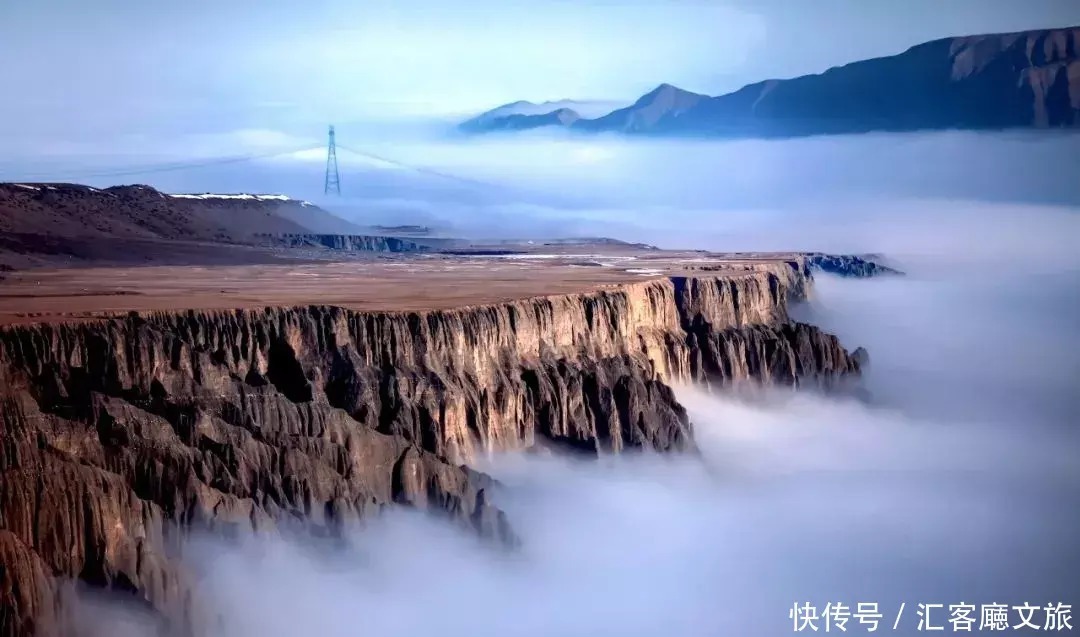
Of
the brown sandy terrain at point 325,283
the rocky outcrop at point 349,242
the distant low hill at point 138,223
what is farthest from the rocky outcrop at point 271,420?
the rocky outcrop at point 349,242

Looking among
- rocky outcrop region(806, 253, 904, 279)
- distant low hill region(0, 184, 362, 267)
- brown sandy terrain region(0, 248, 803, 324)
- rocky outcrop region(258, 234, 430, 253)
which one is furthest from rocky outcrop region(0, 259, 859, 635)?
rocky outcrop region(258, 234, 430, 253)

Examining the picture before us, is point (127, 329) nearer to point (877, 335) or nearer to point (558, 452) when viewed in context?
point (558, 452)

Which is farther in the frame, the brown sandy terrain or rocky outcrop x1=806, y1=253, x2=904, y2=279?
rocky outcrop x1=806, y1=253, x2=904, y2=279

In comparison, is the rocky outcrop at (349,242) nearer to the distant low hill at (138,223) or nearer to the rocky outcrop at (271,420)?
the distant low hill at (138,223)

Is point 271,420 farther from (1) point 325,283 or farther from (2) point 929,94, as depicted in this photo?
(2) point 929,94

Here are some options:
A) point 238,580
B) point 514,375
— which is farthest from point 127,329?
point 514,375

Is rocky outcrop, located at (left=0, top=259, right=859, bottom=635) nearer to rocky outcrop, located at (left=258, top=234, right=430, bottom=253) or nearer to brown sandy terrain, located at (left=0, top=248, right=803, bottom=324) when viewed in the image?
brown sandy terrain, located at (left=0, top=248, right=803, bottom=324)

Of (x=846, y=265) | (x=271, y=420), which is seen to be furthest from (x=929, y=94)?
(x=271, y=420)
